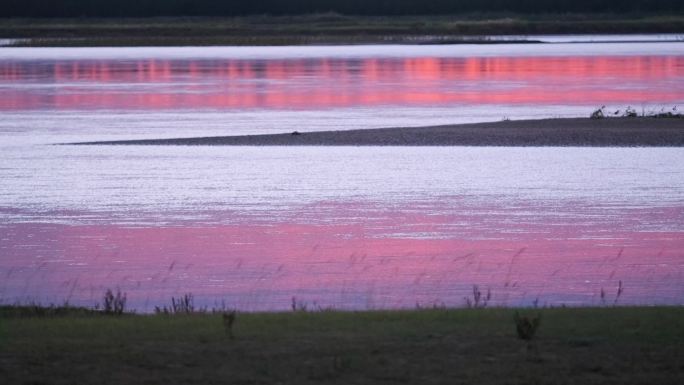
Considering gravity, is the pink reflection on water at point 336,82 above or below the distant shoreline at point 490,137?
above

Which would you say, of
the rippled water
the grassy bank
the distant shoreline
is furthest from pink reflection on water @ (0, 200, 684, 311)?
the grassy bank

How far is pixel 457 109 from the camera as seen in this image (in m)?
27.4

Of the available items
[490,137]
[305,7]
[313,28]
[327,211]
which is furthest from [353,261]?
[305,7]

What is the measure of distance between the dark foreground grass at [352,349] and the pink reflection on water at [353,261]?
5.38 feet

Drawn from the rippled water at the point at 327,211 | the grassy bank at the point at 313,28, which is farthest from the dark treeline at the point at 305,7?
the rippled water at the point at 327,211

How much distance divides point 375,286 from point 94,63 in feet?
144

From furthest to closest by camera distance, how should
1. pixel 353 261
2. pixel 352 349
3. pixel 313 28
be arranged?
pixel 313 28, pixel 353 261, pixel 352 349

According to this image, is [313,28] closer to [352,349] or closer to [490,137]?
[490,137]

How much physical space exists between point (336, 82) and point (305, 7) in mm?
73070

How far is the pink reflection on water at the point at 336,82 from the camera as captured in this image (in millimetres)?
30125

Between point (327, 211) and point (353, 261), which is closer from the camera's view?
point (353, 261)

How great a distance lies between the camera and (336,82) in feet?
121

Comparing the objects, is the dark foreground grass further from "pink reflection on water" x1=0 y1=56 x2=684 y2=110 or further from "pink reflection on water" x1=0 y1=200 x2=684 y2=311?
"pink reflection on water" x1=0 y1=56 x2=684 y2=110

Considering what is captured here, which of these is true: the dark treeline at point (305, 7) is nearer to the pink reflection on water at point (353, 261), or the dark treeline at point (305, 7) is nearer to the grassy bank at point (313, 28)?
the grassy bank at point (313, 28)
